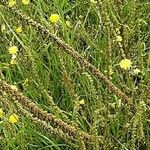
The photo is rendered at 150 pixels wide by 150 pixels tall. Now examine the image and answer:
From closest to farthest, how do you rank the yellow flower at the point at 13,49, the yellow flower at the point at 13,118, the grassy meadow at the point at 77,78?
the grassy meadow at the point at 77,78
the yellow flower at the point at 13,118
the yellow flower at the point at 13,49

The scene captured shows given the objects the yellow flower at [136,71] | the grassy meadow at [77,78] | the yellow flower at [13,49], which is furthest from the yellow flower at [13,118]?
the yellow flower at [136,71]

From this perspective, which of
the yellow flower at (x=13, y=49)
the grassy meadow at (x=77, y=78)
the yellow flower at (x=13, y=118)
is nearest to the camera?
the grassy meadow at (x=77, y=78)

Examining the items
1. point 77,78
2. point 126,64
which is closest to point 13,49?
point 77,78

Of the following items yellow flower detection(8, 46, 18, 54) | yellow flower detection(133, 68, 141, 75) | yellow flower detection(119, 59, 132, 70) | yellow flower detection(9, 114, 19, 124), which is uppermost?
yellow flower detection(8, 46, 18, 54)

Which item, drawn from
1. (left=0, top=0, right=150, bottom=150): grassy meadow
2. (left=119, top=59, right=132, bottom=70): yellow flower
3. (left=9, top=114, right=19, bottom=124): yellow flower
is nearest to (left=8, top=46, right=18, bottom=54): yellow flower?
(left=0, top=0, right=150, bottom=150): grassy meadow

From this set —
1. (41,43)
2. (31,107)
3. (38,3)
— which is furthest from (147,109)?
(38,3)

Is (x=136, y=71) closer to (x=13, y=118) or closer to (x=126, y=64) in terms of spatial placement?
(x=126, y=64)

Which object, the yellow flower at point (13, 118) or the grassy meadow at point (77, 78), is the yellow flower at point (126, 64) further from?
the yellow flower at point (13, 118)

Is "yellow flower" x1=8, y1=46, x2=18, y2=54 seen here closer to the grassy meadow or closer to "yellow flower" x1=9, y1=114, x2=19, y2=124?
the grassy meadow
